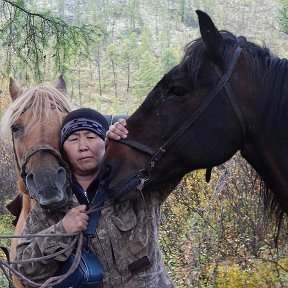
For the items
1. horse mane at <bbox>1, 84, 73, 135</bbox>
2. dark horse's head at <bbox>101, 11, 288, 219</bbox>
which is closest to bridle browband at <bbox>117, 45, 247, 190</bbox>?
dark horse's head at <bbox>101, 11, 288, 219</bbox>

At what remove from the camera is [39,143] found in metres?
2.69

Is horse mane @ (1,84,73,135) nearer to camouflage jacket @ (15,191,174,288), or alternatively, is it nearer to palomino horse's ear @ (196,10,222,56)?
camouflage jacket @ (15,191,174,288)

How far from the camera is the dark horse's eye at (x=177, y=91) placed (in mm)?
2279

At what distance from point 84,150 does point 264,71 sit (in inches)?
37.9

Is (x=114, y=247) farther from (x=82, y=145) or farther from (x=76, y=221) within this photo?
(x=82, y=145)

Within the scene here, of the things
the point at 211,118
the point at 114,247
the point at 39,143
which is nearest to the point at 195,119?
the point at 211,118

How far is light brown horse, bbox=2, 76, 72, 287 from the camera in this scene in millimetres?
2301

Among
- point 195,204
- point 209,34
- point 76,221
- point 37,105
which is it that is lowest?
point 76,221

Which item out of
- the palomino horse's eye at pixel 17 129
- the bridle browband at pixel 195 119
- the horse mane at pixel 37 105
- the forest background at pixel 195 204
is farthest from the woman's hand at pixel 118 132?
the palomino horse's eye at pixel 17 129

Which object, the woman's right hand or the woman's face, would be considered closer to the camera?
the woman's right hand

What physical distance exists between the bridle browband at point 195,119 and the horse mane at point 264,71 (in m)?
0.03

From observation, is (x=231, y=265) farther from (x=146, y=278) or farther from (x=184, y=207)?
(x=146, y=278)

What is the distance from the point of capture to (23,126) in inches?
113

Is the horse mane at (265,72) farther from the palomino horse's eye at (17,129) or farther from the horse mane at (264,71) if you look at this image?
the palomino horse's eye at (17,129)
